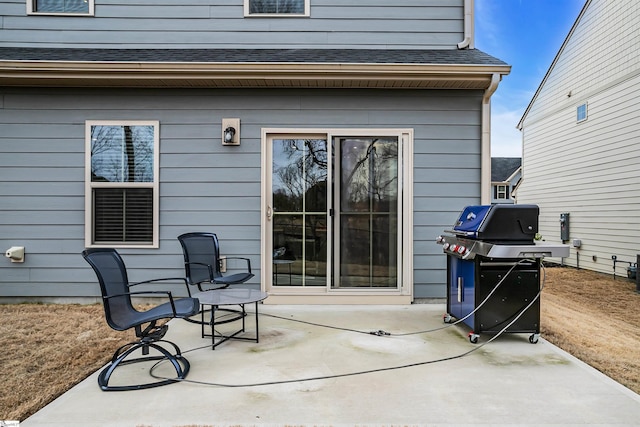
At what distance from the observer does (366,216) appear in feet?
14.6

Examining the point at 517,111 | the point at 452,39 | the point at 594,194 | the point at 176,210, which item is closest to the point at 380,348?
the point at 176,210

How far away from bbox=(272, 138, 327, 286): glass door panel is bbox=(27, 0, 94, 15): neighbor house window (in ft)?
9.43

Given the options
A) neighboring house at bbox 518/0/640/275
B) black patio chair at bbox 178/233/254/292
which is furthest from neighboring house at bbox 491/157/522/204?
black patio chair at bbox 178/233/254/292

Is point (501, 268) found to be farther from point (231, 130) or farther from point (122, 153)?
point (122, 153)

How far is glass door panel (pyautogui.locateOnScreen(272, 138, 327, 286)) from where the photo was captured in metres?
4.46

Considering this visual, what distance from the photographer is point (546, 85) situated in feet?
34.8

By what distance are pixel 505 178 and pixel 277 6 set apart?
68.5 ft

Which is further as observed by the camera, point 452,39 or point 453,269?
point 452,39

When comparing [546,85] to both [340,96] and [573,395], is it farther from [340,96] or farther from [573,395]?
[573,395]

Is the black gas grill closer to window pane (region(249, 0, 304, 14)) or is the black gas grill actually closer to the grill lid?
the grill lid

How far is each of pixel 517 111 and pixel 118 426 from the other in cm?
3707

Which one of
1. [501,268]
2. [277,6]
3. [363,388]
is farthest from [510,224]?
[277,6]

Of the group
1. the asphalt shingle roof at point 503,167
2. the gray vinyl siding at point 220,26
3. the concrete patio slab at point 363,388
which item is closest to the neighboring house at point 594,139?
the gray vinyl siding at point 220,26

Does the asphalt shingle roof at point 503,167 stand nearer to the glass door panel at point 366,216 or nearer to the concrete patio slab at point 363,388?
the glass door panel at point 366,216
